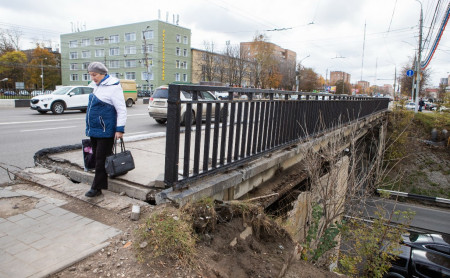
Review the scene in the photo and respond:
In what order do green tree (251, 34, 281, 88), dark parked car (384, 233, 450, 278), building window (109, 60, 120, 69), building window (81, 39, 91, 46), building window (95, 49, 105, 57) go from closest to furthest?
1. dark parked car (384, 233, 450, 278)
2. green tree (251, 34, 281, 88)
3. building window (109, 60, 120, 69)
4. building window (95, 49, 105, 57)
5. building window (81, 39, 91, 46)

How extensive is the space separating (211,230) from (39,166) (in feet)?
11.6

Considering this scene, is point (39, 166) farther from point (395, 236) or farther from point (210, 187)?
point (395, 236)

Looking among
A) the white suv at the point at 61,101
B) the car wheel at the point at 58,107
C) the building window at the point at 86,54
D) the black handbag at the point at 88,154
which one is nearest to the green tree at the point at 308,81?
the building window at the point at 86,54

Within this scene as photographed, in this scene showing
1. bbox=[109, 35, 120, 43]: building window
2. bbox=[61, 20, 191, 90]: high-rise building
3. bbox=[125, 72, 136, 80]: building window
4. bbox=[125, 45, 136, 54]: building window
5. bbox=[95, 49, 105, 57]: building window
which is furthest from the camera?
bbox=[95, 49, 105, 57]: building window

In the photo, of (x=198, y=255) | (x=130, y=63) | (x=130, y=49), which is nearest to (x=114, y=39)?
(x=130, y=49)

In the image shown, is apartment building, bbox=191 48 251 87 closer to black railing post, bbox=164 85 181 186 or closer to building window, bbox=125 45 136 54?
building window, bbox=125 45 136 54

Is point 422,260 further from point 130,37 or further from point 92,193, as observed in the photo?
point 130,37

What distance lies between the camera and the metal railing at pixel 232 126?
11.3ft

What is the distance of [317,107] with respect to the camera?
7.83 metres

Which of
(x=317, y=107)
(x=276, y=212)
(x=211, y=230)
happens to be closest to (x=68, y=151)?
(x=211, y=230)

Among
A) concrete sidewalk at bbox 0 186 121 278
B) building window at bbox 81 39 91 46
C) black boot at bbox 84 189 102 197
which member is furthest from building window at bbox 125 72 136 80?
black boot at bbox 84 189 102 197

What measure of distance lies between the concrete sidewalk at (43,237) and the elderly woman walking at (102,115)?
554mm

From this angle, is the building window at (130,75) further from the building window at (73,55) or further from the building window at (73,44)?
the building window at (73,44)

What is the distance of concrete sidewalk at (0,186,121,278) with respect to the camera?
245 centimetres
